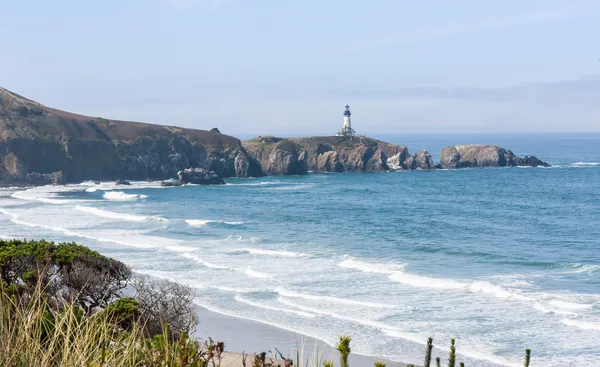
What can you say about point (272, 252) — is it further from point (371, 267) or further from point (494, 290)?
point (494, 290)

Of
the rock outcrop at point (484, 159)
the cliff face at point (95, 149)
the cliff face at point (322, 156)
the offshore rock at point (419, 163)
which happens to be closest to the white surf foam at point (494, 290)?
the cliff face at point (95, 149)

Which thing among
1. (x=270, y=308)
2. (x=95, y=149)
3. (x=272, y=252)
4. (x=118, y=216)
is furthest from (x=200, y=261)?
(x=95, y=149)

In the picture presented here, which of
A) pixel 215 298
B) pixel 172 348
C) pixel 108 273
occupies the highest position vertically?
pixel 172 348

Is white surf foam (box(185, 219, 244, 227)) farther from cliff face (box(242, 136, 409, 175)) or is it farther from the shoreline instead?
cliff face (box(242, 136, 409, 175))

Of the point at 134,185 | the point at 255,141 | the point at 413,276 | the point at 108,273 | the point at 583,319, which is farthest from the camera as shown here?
the point at 255,141

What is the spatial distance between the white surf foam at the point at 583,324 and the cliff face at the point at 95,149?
93.1 meters

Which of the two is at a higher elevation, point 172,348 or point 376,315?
point 172,348

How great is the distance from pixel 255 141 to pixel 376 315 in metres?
116

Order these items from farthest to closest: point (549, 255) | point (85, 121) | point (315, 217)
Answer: point (85, 121) < point (315, 217) < point (549, 255)

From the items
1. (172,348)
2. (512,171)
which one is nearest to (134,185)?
(512,171)

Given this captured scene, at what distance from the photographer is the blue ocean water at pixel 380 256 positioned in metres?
24.4

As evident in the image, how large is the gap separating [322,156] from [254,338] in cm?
10997

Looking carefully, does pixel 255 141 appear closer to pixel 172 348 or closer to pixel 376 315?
pixel 376 315

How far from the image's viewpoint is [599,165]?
132375mm
